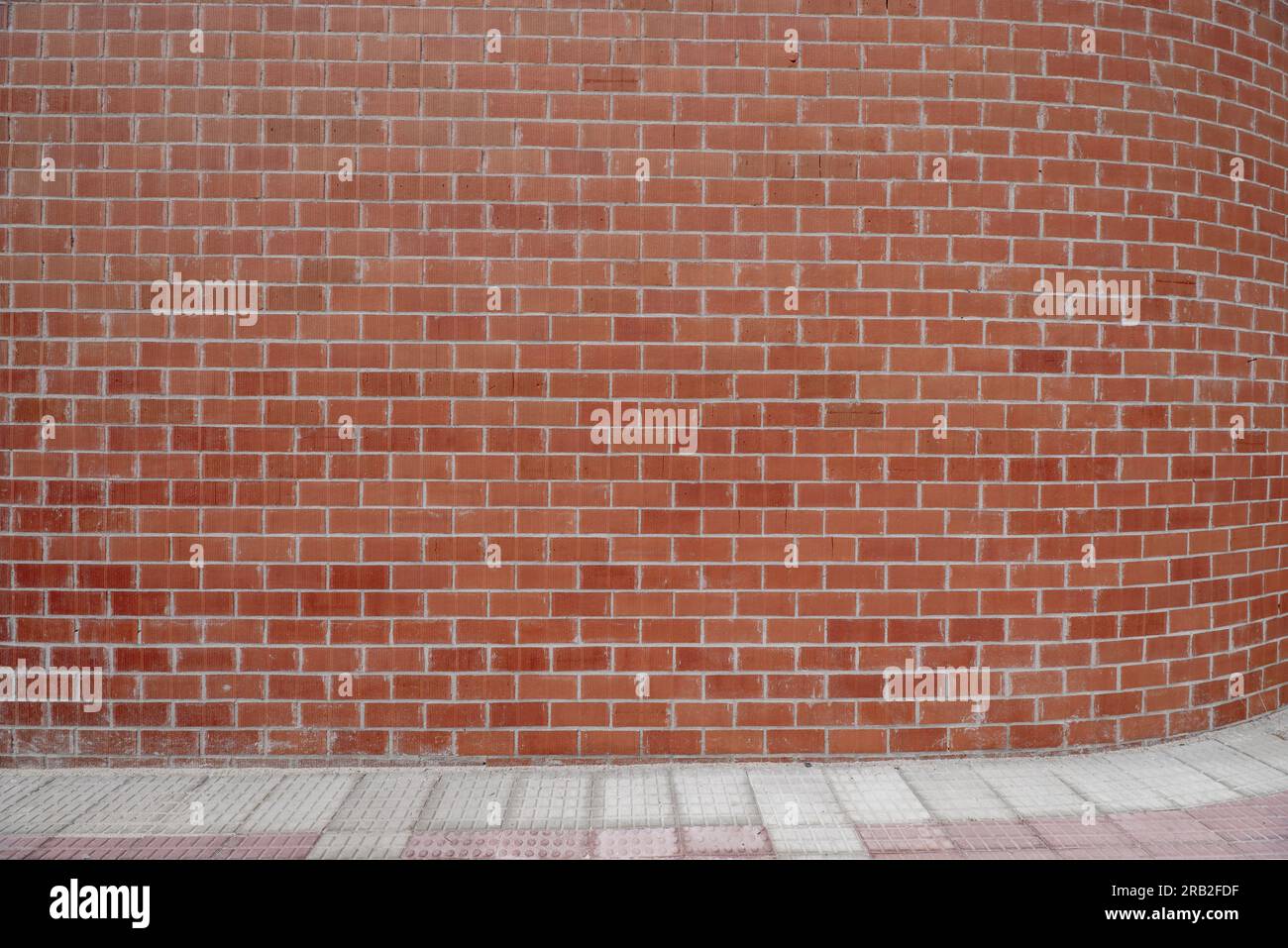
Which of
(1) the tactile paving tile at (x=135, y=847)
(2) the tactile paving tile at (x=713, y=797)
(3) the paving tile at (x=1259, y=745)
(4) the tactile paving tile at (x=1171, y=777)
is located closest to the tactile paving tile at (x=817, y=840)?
(2) the tactile paving tile at (x=713, y=797)

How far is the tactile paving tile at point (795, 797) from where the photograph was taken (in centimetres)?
422

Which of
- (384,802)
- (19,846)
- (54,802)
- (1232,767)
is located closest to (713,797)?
(384,802)

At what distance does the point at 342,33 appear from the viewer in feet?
16.0

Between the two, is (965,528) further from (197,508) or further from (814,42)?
(197,508)

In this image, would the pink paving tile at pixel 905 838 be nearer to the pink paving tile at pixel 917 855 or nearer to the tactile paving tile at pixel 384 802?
the pink paving tile at pixel 917 855

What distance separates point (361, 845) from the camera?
12.9ft

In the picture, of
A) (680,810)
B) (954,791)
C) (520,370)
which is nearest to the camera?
(680,810)

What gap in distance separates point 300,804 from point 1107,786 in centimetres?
451

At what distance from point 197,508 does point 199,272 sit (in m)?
1.42

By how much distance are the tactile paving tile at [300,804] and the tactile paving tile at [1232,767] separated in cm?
504

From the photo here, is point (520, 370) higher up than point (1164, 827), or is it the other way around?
point (520, 370)

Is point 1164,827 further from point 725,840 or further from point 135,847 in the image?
point 135,847

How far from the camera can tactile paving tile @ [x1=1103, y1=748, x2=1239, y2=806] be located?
178 inches

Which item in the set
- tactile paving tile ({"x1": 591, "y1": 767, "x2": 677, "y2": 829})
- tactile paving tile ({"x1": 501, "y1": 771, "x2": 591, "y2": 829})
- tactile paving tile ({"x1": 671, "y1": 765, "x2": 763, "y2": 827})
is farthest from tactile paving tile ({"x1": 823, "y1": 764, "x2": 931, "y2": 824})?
tactile paving tile ({"x1": 501, "y1": 771, "x2": 591, "y2": 829})
